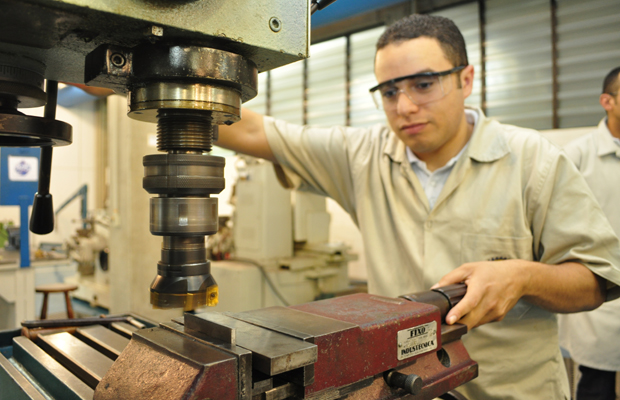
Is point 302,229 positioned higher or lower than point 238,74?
lower

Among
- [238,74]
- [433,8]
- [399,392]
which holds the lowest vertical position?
[399,392]

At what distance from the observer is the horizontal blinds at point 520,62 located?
9.99 ft

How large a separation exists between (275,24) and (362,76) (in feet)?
11.7

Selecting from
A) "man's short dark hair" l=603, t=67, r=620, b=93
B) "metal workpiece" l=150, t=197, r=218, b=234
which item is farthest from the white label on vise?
"man's short dark hair" l=603, t=67, r=620, b=93

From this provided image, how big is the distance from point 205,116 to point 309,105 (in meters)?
3.86

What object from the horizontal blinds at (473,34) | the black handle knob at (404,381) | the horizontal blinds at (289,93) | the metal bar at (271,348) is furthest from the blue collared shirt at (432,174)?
the horizontal blinds at (289,93)

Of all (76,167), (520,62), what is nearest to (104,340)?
(520,62)

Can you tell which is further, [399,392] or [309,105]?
[309,105]

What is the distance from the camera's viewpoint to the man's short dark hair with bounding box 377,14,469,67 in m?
1.13

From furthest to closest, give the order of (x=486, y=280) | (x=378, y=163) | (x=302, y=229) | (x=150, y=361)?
1. (x=302, y=229)
2. (x=378, y=163)
3. (x=486, y=280)
4. (x=150, y=361)

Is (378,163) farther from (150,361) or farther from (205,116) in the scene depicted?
(150,361)

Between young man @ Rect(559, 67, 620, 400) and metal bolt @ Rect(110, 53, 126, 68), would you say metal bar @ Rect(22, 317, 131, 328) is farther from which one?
young man @ Rect(559, 67, 620, 400)

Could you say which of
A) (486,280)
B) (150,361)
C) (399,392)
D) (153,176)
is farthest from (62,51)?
(486,280)

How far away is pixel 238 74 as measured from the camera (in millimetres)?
546
